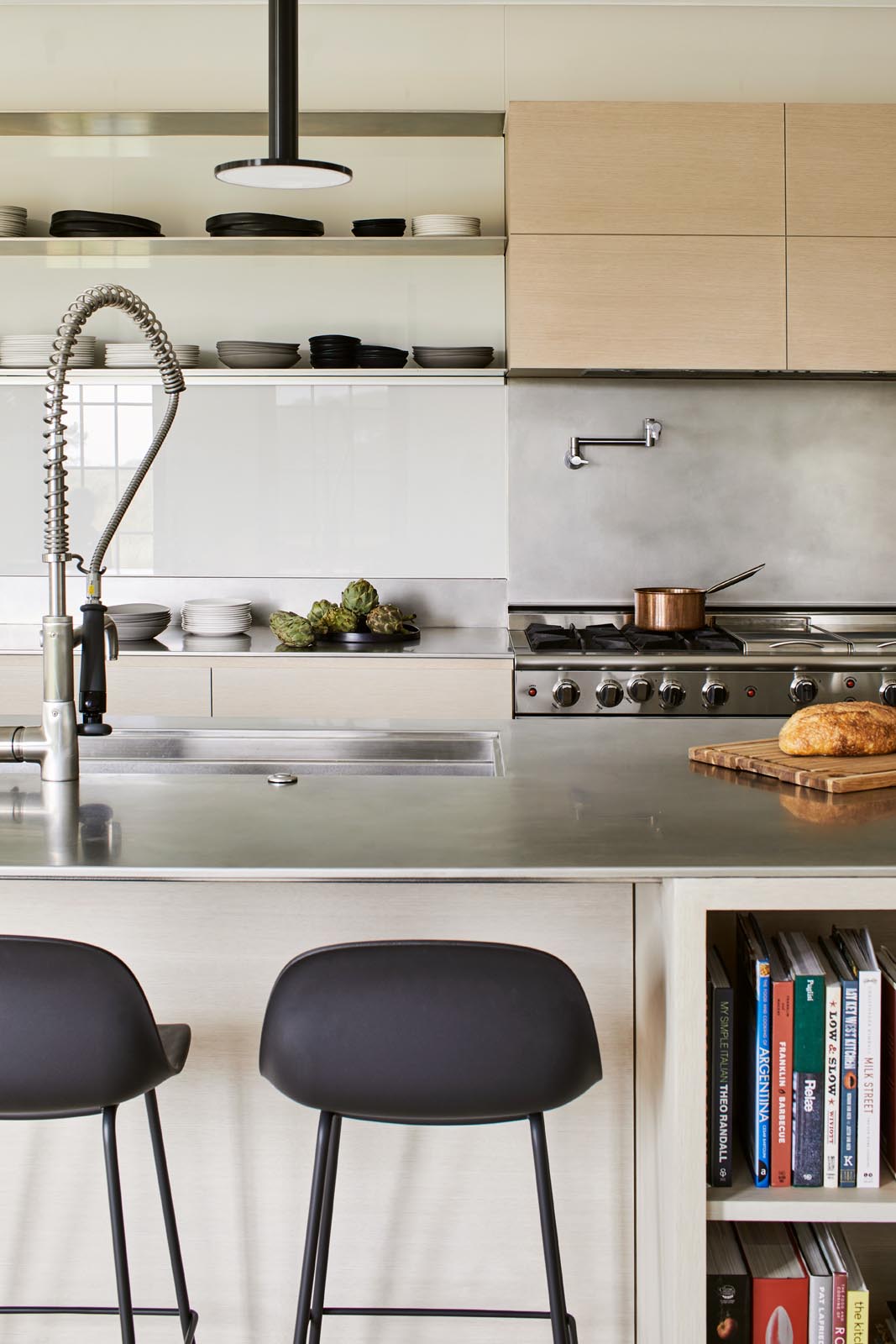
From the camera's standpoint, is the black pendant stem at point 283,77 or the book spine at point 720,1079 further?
the black pendant stem at point 283,77

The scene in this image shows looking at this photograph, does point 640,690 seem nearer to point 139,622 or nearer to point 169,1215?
point 139,622

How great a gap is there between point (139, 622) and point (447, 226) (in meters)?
1.54

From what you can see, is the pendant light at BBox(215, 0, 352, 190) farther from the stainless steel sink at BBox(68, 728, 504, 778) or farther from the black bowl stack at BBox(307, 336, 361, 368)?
the black bowl stack at BBox(307, 336, 361, 368)

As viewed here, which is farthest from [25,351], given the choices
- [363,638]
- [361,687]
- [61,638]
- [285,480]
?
[61,638]

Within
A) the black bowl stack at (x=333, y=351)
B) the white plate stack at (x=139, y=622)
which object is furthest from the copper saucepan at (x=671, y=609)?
the white plate stack at (x=139, y=622)

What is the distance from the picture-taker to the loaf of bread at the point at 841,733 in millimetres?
2070

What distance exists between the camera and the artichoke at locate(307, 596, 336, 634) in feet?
12.8

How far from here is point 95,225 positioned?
13.2ft

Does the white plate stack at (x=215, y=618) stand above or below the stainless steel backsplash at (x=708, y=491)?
below

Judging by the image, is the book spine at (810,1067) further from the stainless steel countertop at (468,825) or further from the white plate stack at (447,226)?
the white plate stack at (447,226)

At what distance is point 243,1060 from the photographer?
1859 mm

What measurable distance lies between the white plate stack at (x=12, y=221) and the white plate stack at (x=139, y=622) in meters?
1.24

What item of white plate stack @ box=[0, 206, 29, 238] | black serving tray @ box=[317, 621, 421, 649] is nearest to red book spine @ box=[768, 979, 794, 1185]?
black serving tray @ box=[317, 621, 421, 649]

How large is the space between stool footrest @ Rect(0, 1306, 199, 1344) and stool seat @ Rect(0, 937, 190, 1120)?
0.50 metres
